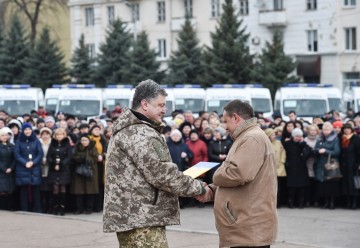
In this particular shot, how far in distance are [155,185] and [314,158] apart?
11153 mm

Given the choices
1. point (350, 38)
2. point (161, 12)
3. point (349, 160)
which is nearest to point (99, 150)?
point (349, 160)

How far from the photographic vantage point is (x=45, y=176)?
16594mm

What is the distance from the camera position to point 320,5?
51.9 metres

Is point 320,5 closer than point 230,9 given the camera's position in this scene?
No

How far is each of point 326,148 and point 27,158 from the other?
5767mm

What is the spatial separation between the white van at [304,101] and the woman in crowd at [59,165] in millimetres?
14785

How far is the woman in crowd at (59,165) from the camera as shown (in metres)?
16.3

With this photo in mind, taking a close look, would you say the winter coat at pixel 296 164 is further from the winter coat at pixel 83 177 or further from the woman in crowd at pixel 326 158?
the winter coat at pixel 83 177

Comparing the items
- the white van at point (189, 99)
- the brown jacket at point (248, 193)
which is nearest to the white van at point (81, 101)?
the white van at point (189, 99)

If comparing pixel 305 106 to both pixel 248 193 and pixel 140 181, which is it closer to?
pixel 248 193

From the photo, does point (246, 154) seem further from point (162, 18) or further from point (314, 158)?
point (162, 18)

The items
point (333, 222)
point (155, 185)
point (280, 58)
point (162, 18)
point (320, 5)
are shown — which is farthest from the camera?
point (162, 18)

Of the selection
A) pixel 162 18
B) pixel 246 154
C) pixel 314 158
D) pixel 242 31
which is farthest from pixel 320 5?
pixel 246 154

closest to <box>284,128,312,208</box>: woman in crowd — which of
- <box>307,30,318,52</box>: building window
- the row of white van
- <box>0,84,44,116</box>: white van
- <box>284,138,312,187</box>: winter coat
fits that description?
<box>284,138,312,187</box>: winter coat
